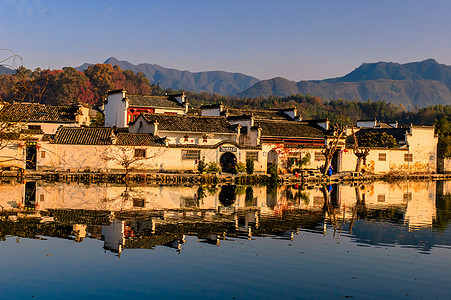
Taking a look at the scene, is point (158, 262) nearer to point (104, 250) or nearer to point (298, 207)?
point (104, 250)

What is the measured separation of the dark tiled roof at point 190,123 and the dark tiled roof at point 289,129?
9.47ft

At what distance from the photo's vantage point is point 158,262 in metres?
13.6

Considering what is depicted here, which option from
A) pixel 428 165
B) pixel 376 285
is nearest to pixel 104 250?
pixel 376 285

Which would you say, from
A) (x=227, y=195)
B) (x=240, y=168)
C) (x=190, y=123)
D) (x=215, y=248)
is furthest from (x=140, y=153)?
(x=215, y=248)

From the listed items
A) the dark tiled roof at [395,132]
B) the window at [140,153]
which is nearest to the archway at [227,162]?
the window at [140,153]

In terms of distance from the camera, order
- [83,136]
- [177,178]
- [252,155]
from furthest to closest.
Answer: [252,155], [83,136], [177,178]

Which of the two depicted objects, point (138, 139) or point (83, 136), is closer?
point (83, 136)

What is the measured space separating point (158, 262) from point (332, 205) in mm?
14683

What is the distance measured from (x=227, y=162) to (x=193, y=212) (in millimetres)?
20449

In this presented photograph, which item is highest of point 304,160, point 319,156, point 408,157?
point 408,157

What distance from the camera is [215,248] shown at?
1531 cm

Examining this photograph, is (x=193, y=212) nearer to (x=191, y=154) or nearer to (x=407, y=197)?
(x=407, y=197)

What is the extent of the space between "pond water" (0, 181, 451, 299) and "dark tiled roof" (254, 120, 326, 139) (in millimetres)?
19857

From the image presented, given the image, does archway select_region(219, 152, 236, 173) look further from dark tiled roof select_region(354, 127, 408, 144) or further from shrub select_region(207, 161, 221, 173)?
dark tiled roof select_region(354, 127, 408, 144)
